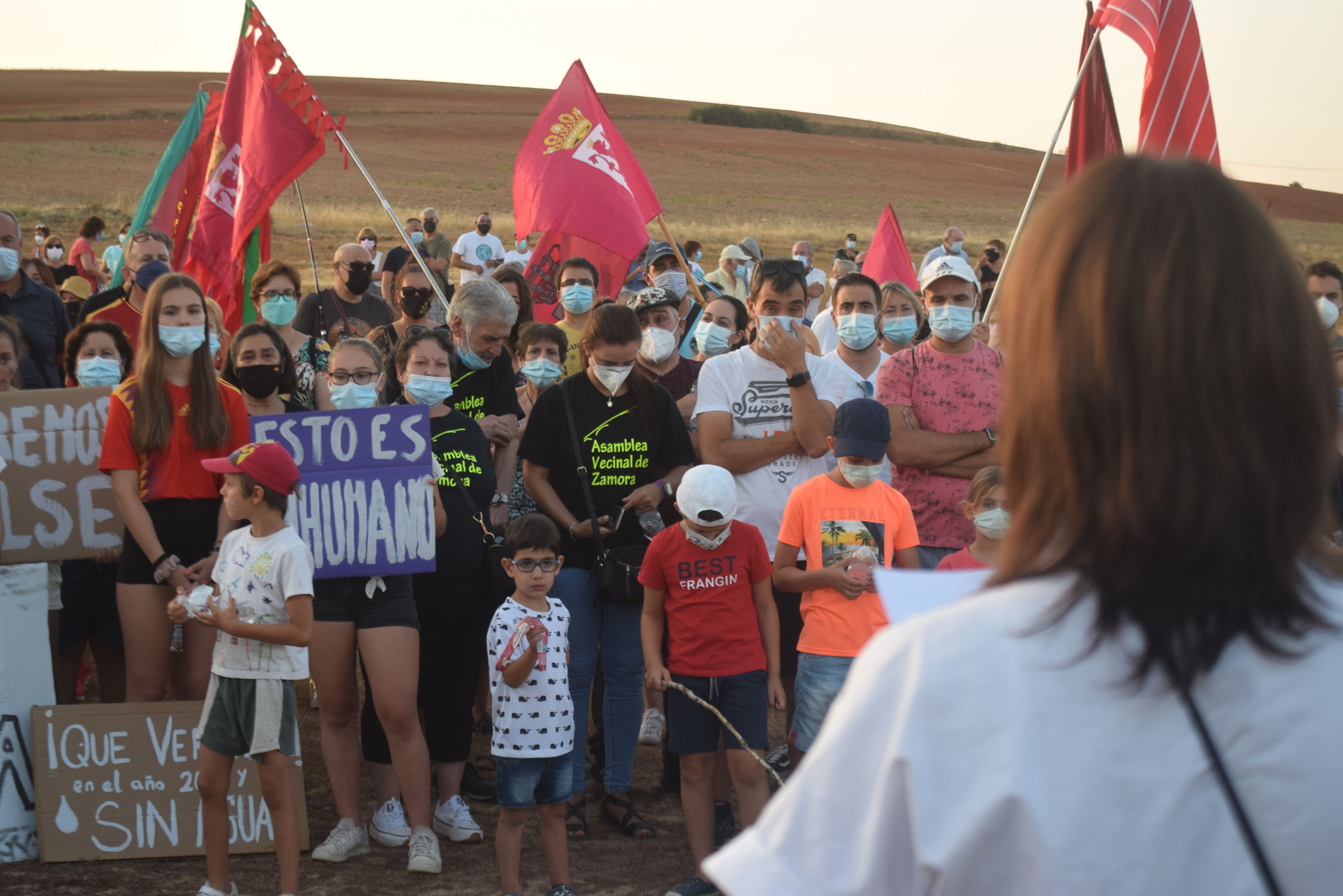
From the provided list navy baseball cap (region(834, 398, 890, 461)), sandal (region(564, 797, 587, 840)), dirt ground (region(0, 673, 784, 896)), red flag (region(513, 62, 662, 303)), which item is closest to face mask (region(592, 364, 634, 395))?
navy baseball cap (region(834, 398, 890, 461))

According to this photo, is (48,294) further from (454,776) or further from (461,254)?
(461,254)

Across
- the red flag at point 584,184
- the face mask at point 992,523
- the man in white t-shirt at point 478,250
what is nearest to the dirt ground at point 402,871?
the face mask at point 992,523

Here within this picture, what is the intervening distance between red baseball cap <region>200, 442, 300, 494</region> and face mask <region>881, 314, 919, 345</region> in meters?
3.23

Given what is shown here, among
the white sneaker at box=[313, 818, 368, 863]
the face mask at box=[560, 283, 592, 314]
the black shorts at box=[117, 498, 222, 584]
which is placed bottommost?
the white sneaker at box=[313, 818, 368, 863]

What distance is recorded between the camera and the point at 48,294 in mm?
7422

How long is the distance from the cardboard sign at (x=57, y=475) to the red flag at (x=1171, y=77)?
6123 millimetres

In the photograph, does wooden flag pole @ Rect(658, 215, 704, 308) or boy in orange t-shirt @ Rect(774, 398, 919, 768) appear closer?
boy in orange t-shirt @ Rect(774, 398, 919, 768)

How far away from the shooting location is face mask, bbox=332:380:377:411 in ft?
17.3

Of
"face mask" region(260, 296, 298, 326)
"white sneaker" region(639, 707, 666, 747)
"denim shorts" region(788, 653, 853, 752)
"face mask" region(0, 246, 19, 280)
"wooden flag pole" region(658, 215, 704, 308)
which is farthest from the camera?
"wooden flag pole" region(658, 215, 704, 308)

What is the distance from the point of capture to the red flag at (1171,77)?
7281 mm

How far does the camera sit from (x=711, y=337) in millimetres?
6715

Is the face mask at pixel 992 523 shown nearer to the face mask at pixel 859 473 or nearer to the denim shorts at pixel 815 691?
the face mask at pixel 859 473

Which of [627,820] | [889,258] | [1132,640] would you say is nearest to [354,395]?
[627,820]

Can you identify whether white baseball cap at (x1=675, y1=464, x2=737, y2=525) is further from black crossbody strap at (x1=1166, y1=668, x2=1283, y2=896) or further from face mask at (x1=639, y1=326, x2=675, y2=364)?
black crossbody strap at (x1=1166, y1=668, x2=1283, y2=896)
